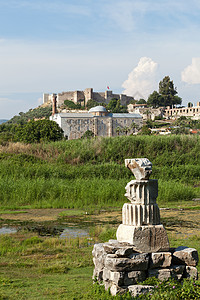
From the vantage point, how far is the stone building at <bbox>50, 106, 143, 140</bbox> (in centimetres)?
6378

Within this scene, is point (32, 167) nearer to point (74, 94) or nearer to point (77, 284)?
point (77, 284)

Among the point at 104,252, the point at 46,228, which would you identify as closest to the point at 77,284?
the point at 104,252

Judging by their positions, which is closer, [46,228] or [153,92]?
[46,228]

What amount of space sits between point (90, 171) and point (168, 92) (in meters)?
72.9

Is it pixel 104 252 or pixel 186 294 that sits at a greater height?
pixel 104 252

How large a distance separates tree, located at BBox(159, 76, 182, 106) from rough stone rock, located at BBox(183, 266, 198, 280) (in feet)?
270

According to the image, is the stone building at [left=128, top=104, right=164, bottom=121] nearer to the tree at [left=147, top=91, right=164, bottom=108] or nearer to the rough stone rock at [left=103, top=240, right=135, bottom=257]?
the tree at [left=147, top=91, right=164, bottom=108]

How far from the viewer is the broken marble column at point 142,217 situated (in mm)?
4480

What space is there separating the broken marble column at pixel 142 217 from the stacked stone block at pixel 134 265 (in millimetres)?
121

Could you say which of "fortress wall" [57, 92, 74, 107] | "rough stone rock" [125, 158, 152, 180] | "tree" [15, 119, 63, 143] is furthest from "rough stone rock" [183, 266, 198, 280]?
"fortress wall" [57, 92, 74, 107]

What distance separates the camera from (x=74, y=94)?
9244 cm

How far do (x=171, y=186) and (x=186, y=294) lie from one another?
431 inches

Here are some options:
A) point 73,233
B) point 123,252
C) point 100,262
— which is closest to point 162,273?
point 123,252

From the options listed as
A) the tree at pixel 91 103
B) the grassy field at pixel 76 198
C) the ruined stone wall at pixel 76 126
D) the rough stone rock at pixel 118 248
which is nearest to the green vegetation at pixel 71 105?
the tree at pixel 91 103
